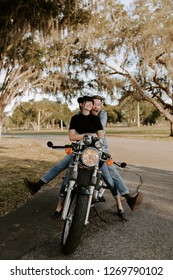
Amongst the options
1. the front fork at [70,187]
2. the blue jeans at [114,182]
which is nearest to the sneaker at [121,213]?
the blue jeans at [114,182]

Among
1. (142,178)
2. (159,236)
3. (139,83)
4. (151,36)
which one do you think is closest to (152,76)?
(139,83)

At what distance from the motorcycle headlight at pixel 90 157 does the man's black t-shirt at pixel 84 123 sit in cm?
97

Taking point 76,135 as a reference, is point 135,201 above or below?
below

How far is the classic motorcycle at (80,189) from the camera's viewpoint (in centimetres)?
322

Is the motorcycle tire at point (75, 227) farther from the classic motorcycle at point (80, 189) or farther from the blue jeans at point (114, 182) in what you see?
the blue jeans at point (114, 182)

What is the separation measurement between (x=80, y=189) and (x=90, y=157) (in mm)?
379

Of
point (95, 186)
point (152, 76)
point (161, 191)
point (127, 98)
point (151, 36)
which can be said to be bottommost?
point (161, 191)

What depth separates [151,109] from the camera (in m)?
85.9

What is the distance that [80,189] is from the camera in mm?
3443

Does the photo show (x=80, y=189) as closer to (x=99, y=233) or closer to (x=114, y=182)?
(x=99, y=233)

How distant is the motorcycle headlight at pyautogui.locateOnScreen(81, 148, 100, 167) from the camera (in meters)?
3.44

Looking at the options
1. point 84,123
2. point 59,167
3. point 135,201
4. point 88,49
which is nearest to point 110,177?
point 135,201
